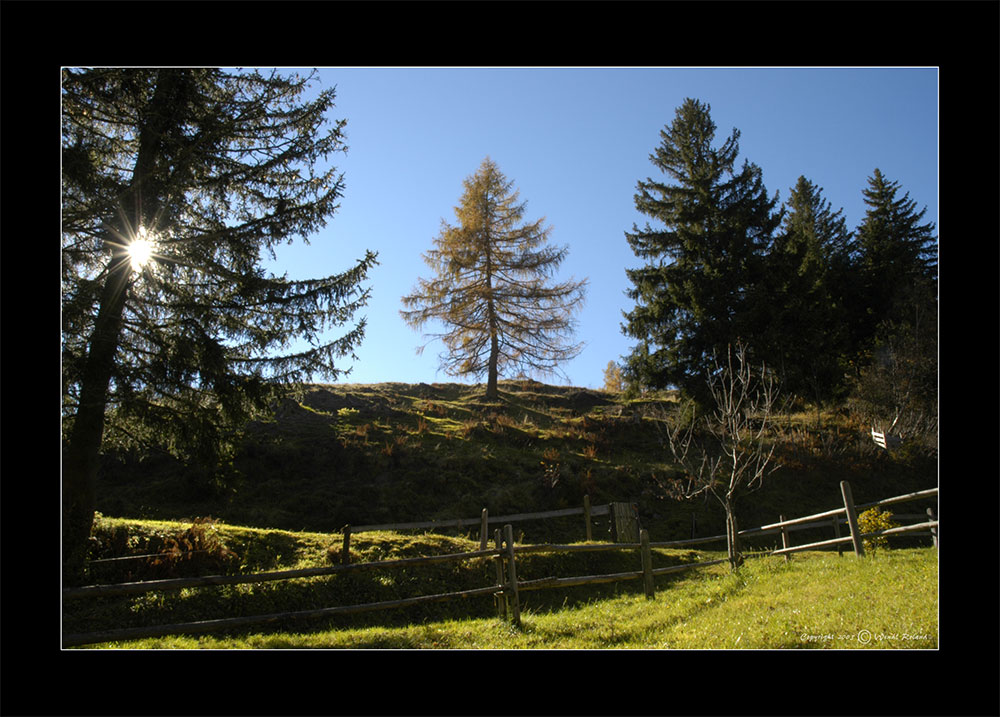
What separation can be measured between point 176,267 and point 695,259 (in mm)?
21719

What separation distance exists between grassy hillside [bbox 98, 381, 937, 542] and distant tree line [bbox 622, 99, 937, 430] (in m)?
2.70

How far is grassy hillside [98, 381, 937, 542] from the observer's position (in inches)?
615

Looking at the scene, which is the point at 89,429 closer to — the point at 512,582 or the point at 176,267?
the point at 176,267

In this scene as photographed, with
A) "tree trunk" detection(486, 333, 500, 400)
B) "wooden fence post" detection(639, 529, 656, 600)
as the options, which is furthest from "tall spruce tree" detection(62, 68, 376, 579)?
"tree trunk" detection(486, 333, 500, 400)

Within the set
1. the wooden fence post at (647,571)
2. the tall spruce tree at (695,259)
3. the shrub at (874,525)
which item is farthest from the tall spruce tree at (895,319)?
the wooden fence post at (647,571)

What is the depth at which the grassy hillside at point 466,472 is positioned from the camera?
1561cm

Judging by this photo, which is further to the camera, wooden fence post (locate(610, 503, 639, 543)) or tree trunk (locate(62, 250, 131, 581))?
wooden fence post (locate(610, 503, 639, 543))

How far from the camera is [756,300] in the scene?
73.2ft

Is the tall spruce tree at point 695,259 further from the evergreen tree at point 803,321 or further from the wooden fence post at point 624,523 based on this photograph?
the wooden fence post at point 624,523

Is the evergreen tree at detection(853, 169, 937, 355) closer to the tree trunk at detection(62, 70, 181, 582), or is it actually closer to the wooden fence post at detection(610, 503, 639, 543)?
the wooden fence post at detection(610, 503, 639, 543)

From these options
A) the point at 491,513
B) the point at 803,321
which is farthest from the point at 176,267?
the point at 803,321

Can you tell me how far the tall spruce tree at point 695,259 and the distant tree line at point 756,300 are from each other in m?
0.05
